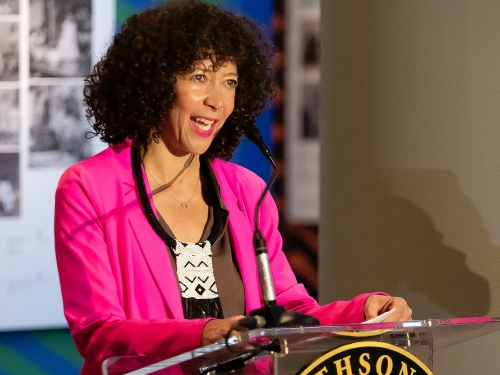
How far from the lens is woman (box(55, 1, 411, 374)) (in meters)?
1.67

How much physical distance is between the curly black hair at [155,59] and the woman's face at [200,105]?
0.02m

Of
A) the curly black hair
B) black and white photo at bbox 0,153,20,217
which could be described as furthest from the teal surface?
A: the curly black hair

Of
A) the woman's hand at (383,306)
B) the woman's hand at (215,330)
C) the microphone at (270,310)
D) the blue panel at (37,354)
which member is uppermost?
the microphone at (270,310)

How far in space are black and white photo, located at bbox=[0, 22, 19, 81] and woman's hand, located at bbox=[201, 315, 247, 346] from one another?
2365 millimetres

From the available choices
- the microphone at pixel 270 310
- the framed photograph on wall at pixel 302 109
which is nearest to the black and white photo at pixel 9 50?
the framed photograph on wall at pixel 302 109

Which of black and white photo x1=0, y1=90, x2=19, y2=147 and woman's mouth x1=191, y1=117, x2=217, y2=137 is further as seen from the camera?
black and white photo x1=0, y1=90, x2=19, y2=147

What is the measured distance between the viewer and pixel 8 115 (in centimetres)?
341

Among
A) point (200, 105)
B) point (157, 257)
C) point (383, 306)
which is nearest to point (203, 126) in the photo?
point (200, 105)

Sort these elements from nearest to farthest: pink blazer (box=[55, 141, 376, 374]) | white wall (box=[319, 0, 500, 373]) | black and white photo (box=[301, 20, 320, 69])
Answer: pink blazer (box=[55, 141, 376, 374])
white wall (box=[319, 0, 500, 373])
black and white photo (box=[301, 20, 320, 69])

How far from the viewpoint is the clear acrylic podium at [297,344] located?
1.19 meters

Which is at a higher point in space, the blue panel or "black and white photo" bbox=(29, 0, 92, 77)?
"black and white photo" bbox=(29, 0, 92, 77)

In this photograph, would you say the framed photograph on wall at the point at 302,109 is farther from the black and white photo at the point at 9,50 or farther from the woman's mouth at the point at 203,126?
the woman's mouth at the point at 203,126

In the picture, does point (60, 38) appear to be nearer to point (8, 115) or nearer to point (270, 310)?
point (8, 115)

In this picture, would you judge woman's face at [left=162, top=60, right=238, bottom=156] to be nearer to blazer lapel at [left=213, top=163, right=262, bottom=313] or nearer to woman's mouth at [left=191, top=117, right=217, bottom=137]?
woman's mouth at [left=191, top=117, right=217, bottom=137]
